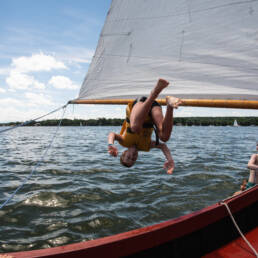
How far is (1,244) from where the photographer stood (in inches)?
170

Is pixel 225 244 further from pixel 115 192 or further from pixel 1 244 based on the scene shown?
pixel 115 192

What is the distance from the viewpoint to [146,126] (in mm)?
3268

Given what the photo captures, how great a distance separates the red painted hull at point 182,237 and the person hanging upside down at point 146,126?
659 millimetres

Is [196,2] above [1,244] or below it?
above

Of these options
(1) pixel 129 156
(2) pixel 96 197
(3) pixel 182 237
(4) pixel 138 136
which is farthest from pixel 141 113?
(2) pixel 96 197

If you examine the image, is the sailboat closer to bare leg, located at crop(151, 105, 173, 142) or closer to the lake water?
bare leg, located at crop(151, 105, 173, 142)

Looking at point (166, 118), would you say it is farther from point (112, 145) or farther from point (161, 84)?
point (112, 145)

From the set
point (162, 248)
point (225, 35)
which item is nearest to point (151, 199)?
point (162, 248)

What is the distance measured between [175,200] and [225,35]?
14.1 ft

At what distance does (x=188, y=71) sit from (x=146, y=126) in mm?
914

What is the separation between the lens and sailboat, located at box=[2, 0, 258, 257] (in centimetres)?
265

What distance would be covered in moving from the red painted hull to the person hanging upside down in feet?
2.16

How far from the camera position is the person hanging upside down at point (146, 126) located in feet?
8.51

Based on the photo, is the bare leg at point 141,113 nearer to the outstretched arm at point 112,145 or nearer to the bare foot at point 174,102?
the bare foot at point 174,102
